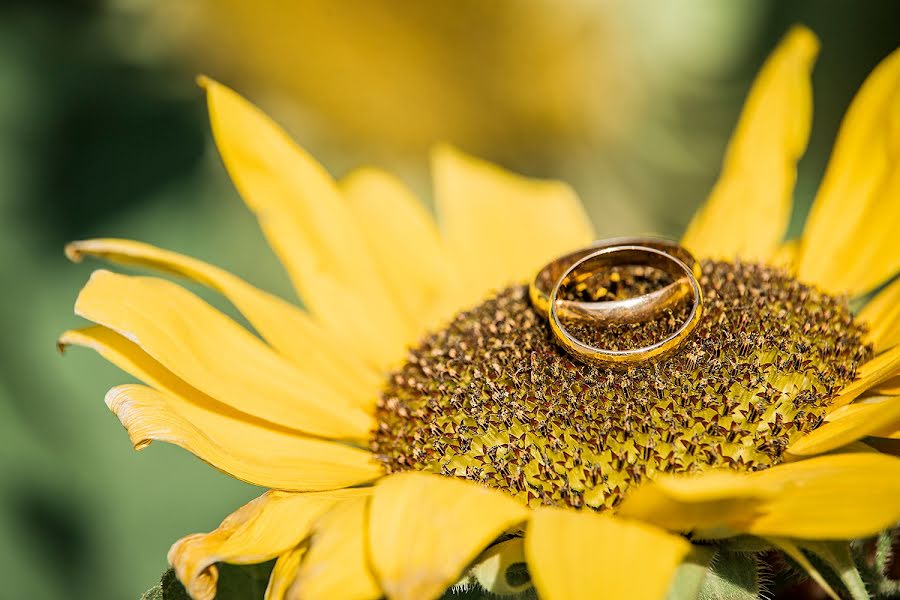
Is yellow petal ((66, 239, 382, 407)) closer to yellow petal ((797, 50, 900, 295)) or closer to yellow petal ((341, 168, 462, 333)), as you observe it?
yellow petal ((341, 168, 462, 333))

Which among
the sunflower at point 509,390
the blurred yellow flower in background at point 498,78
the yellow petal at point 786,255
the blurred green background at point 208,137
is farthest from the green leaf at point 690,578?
the blurred yellow flower in background at point 498,78

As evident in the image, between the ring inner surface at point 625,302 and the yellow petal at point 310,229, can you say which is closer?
the ring inner surface at point 625,302

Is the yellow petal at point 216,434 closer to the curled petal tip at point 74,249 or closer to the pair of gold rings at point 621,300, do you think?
the curled petal tip at point 74,249

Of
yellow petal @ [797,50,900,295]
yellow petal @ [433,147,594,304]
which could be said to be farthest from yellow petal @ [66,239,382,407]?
yellow petal @ [797,50,900,295]

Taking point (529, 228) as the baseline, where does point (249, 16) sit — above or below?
above

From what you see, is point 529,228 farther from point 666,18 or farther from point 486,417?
point 666,18

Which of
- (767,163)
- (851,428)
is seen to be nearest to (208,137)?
(767,163)

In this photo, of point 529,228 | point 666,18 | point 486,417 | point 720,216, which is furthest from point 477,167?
point 666,18
